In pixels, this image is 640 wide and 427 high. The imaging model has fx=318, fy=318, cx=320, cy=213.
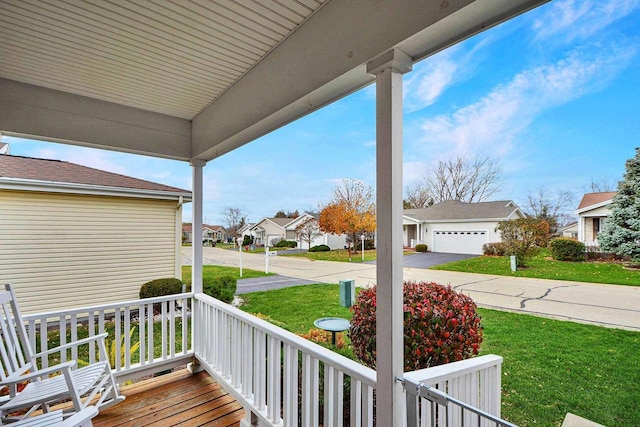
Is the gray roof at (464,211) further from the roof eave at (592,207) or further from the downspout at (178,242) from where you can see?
the downspout at (178,242)

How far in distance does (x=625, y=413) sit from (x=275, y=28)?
2317 mm

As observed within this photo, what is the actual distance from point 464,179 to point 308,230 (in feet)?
4.54

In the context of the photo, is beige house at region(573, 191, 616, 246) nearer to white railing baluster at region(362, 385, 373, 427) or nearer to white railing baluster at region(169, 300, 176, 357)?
white railing baluster at region(362, 385, 373, 427)

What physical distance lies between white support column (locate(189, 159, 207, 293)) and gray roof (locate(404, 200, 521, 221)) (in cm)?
A: 247

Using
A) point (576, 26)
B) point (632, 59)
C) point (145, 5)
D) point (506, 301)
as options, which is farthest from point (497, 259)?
point (145, 5)

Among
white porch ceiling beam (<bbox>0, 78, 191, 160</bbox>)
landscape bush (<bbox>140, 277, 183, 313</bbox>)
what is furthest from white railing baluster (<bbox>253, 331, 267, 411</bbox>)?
landscape bush (<bbox>140, 277, 183, 313</bbox>)

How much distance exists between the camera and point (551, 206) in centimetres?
126

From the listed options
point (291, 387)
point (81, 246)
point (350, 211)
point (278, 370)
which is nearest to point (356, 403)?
point (291, 387)

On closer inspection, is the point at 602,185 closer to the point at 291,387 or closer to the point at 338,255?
the point at 338,255

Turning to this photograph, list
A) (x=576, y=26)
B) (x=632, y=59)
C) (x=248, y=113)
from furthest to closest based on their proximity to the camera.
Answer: (x=248, y=113) → (x=576, y=26) → (x=632, y=59)

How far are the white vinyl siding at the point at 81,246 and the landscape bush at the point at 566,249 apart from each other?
5142 mm

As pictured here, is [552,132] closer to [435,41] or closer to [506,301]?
[435,41]

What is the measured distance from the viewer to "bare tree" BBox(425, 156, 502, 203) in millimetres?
1454

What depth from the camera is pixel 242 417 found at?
2.51m
